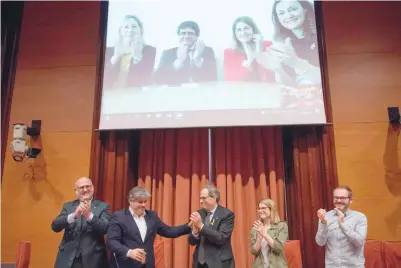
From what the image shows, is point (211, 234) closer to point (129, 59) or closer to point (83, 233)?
point (83, 233)

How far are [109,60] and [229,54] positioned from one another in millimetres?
1257

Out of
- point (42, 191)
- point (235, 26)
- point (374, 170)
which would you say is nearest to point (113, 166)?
point (42, 191)

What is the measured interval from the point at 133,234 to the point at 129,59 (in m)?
2.05

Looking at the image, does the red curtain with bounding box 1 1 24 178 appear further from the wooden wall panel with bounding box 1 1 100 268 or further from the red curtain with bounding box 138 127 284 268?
the red curtain with bounding box 138 127 284 268

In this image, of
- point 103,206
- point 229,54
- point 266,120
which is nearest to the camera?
point 103,206

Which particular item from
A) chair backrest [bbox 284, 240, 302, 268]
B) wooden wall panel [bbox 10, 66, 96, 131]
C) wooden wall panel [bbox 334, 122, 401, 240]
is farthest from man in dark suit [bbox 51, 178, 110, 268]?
wooden wall panel [bbox 334, 122, 401, 240]

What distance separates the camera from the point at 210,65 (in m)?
3.84

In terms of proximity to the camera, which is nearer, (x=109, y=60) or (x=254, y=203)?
(x=254, y=203)

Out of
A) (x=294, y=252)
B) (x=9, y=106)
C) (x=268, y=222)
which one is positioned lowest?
(x=294, y=252)

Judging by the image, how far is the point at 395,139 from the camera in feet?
12.4

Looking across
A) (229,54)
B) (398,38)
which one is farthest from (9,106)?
(398,38)

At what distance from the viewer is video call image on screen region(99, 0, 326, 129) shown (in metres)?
3.65

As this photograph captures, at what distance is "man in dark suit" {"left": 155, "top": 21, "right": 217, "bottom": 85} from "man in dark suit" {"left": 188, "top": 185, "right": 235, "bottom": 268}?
143 centimetres

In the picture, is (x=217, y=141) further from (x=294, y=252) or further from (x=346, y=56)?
(x=346, y=56)
